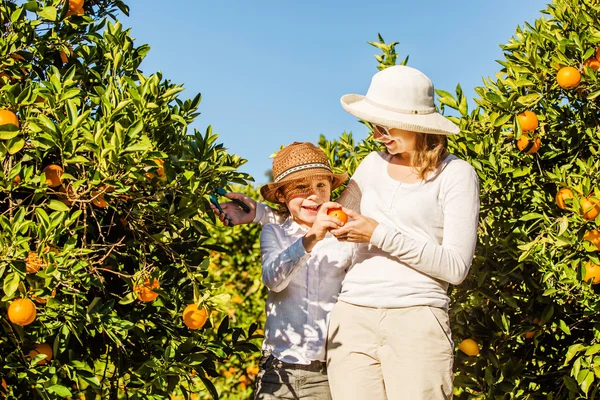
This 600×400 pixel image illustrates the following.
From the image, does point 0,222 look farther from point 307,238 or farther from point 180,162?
point 307,238

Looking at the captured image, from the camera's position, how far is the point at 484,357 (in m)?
3.65

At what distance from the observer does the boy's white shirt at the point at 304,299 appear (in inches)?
114

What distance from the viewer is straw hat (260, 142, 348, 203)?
2973 millimetres

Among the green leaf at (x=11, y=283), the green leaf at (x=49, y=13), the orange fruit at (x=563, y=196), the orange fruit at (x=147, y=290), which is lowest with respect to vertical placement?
the orange fruit at (x=147, y=290)

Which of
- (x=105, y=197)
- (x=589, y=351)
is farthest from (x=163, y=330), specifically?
(x=589, y=351)

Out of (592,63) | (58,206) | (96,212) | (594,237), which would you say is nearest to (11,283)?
(58,206)

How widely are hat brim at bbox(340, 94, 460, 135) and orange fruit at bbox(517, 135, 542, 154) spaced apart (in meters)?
0.82

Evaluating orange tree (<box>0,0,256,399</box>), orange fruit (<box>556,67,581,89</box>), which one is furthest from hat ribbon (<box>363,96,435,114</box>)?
orange fruit (<box>556,67,581,89</box>)

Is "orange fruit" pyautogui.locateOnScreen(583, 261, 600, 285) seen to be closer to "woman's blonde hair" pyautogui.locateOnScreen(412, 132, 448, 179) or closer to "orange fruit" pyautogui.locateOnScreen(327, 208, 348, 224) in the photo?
"woman's blonde hair" pyautogui.locateOnScreen(412, 132, 448, 179)

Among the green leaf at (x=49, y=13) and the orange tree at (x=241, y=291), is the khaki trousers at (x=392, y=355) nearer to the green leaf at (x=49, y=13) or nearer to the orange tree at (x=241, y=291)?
the green leaf at (x=49, y=13)

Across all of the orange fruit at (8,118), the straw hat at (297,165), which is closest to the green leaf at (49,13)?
the orange fruit at (8,118)

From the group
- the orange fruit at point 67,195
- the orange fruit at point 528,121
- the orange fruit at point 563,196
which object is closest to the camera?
the orange fruit at point 67,195

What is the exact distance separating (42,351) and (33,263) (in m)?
0.50

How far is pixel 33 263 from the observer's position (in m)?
2.29
